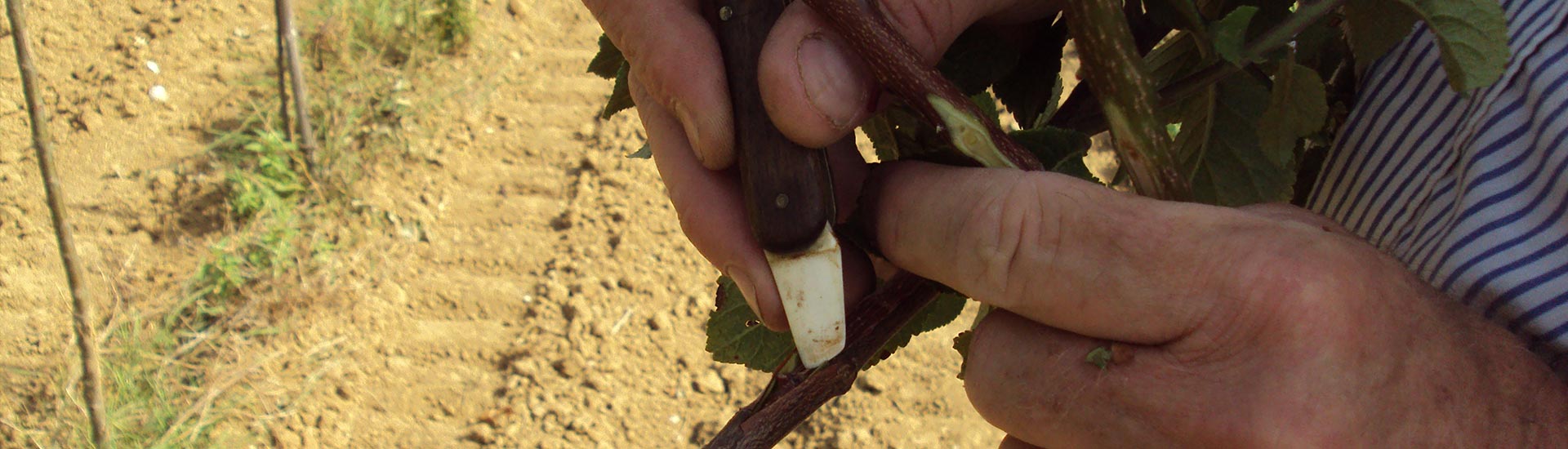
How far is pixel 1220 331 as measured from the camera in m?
1.08

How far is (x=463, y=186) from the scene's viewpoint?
12.7 ft

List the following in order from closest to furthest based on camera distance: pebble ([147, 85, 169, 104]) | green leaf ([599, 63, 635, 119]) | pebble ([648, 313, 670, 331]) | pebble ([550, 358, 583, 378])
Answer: green leaf ([599, 63, 635, 119]) → pebble ([550, 358, 583, 378]) → pebble ([648, 313, 670, 331]) → pebble ([147, 85, 169, 104])

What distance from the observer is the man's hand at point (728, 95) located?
119 centimetres

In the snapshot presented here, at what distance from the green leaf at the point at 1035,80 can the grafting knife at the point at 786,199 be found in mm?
378

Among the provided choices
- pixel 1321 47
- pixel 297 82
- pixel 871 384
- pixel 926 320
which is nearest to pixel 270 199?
pixel 297 82

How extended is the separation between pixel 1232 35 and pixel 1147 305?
0.30 m

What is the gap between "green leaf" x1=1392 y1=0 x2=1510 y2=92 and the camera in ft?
3.76

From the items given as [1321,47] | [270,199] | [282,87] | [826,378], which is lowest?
[270,199]

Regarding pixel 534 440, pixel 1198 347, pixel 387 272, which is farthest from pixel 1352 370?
pixel 387 272

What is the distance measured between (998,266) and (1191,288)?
18 centimetres

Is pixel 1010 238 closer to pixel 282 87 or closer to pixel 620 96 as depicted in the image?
pixel 620 96

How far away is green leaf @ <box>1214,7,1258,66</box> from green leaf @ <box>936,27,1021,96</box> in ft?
0.97

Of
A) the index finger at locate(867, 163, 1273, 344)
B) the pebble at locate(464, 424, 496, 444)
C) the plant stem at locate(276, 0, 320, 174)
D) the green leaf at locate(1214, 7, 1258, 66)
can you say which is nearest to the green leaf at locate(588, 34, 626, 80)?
the index finger at locate(867, 163, 1273, 344)

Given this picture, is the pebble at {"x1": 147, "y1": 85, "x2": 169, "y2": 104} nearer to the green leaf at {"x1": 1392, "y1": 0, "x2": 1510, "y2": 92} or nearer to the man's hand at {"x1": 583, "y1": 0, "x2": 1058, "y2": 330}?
the man's hand at {"x1": 583, "y1": 0, "x2": 1058, "y2": 330}
